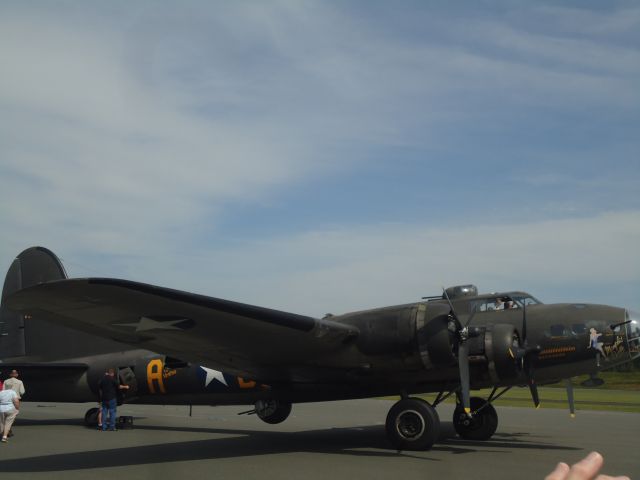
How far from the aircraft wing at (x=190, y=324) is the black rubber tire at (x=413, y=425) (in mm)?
1451

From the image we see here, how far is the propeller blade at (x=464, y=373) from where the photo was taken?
10195 mm

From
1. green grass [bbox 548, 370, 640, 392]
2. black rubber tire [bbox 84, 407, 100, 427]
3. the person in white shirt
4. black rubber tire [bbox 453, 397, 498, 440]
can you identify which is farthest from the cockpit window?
green grass [bbox 548, 370, 640, 392]

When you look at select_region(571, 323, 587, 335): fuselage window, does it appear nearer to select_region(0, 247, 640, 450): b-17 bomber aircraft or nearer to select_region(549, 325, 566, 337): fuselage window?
select_region(0, 247, 640, 450): b-17 bomber aircraft

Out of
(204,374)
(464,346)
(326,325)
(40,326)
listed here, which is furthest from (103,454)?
(40,326)

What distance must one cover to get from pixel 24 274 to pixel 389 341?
440 inches

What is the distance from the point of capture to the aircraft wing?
8.54 m

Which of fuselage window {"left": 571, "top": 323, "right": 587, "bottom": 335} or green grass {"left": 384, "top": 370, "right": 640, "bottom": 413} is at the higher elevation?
fuselage window {"left": 571, "top": 323, "right": 587, "bottom": 335}

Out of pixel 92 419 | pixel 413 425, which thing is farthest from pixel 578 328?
pixel 92 419

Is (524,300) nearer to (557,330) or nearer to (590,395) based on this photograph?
(557,330)

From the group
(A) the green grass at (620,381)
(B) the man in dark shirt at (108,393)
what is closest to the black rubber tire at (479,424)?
(B) the man in dark shirt at (108,393)

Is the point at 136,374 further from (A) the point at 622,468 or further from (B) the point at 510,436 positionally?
(A) the point at 622,468

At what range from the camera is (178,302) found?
9070 millimetres

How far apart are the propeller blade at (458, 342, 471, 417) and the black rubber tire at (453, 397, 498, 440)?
2311 mm

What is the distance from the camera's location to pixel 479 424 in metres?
12.5
